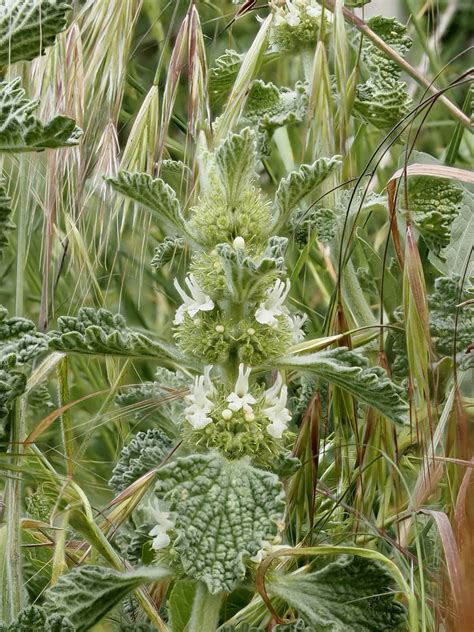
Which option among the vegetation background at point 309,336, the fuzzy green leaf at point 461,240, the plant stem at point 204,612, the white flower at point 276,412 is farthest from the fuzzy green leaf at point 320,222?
the plant stem at point 204,612

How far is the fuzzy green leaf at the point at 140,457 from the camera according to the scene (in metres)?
0.80

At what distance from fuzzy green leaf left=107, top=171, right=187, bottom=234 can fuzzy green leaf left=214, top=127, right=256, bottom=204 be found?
0.13ft

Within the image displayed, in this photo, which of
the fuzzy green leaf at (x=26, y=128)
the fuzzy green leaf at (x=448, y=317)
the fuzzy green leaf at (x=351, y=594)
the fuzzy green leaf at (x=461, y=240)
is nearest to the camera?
the fuzzy green leaf at (x=26, y=128)

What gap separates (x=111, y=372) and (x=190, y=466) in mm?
316

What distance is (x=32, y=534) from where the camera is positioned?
3.03ft

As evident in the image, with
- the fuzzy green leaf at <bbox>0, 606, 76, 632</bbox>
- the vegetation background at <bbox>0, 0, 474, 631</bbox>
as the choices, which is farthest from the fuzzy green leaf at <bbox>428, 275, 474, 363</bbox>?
the fuzzy green leaf at <bbox>0, 606, 76, 632</bbox>

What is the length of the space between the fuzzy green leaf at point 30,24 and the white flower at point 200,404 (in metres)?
0.24

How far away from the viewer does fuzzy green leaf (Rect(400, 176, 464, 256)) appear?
0.96 metres

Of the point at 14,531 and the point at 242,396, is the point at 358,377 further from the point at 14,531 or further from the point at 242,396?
the point at 14,531

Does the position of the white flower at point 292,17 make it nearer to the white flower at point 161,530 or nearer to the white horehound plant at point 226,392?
the white horehound plant at point 226,392

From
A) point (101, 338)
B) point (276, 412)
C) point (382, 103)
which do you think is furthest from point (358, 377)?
point (382, 103)

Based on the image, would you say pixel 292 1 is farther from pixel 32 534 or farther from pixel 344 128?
pixel 32 534

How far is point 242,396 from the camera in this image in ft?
2.23

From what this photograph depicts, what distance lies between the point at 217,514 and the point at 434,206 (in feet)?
1.62
